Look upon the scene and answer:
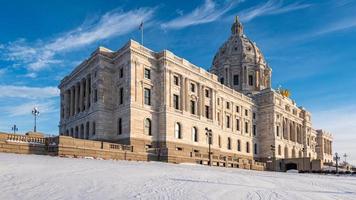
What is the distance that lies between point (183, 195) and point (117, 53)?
4461 cm

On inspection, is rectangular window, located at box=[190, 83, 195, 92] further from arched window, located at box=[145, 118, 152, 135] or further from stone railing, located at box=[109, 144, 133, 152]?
stone railing, located at box=[109, 144, 133, 152]

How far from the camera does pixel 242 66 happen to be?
343ft

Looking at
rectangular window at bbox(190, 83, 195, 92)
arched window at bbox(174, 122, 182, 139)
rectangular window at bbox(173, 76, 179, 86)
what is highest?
rectangular window at bbox(173, 76, 179, 86)

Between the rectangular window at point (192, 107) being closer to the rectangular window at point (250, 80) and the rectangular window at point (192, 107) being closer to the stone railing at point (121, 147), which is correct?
the stone railing at point (121, 147)

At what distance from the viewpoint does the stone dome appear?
341ft

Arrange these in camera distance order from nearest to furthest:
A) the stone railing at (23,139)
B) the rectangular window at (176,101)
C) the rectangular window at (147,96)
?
the stone railing at (23,139)
the rectangular window at (147,96)
the rectangular window at (176,101)

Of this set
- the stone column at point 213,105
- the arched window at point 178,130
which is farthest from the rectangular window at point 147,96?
the stone column at point 213,105

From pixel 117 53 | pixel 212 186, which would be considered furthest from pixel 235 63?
pixel 212 186

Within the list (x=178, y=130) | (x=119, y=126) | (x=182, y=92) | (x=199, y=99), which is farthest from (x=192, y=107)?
(x=119, y=126)

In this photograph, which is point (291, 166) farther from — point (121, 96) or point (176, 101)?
point (121, 96)

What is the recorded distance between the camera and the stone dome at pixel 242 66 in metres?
104

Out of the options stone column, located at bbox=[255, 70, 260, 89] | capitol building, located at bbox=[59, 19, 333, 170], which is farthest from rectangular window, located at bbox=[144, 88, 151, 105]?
stone column, located at bbox=[255, 70, 260, 89]

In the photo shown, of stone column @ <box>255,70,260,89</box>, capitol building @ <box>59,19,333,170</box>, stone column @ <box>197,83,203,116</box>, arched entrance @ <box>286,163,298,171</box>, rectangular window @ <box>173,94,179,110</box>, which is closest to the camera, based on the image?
capitol building @ <box>59,19,333,170</box>

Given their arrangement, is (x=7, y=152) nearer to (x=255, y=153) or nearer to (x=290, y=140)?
(x=255, y=153)
